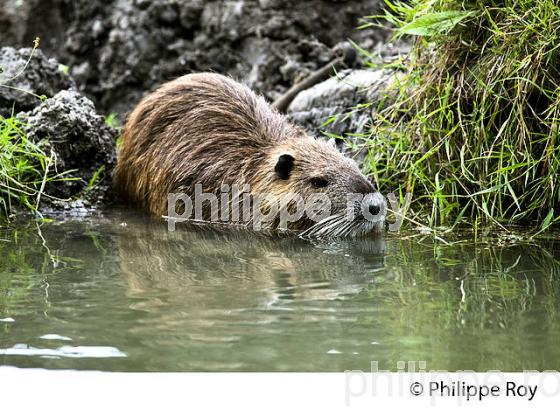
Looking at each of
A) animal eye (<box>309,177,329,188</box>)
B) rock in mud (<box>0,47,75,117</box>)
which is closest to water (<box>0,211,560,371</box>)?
animal eye (<box>309,177,329,188</box>)

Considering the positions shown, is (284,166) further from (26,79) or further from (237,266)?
(26,79)

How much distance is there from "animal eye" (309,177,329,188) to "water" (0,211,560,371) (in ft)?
1.54

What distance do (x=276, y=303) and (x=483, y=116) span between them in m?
1.88

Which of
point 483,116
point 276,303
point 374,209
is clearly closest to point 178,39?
point 374,209

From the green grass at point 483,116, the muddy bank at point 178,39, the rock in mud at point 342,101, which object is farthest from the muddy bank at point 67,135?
the green grass at point 483,116

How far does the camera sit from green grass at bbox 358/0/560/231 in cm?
382

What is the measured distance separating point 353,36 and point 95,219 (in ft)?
10.6

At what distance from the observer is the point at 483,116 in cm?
395

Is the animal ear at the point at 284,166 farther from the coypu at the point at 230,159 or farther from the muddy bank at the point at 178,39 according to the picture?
the muddy bank at the point at 178,39

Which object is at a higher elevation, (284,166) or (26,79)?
(26,79)

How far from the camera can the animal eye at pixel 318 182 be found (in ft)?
14.0

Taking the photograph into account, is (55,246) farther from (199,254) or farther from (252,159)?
(252,159)

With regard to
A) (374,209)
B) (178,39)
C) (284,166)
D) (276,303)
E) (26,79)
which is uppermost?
(178,39)

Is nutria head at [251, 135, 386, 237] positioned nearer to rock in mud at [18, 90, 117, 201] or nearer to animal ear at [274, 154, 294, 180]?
animal ear at [274, 154, 294, 180]
